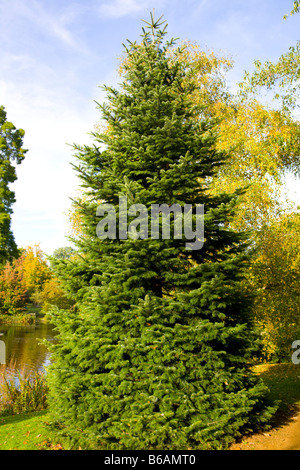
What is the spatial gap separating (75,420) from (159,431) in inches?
55.9

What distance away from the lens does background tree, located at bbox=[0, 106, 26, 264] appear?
88.9ft

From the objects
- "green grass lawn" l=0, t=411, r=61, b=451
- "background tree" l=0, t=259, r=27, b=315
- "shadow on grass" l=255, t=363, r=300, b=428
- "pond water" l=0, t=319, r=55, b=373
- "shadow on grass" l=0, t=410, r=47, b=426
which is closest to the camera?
"green grass lawn" l=0, t=411, r=61, b=451

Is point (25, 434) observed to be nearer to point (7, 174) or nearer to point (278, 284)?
point (278, 284)

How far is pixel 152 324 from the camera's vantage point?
5.62 m

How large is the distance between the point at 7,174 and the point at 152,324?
2611cm

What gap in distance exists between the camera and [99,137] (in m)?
7.11

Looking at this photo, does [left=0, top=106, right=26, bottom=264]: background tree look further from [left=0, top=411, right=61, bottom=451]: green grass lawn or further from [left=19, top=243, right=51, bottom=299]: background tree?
[left=0, top=411, right=61, bottom=451]: green grass lawn

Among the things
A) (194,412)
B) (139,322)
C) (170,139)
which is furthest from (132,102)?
(194,412)

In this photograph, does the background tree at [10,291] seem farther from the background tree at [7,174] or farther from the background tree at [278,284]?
the background tree at [278,284]

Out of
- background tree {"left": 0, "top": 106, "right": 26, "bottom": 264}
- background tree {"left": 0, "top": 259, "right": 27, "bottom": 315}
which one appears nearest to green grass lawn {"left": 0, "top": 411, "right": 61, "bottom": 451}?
background tree {"left": 0, "top": 106, "right": 26, "bottom": 264}

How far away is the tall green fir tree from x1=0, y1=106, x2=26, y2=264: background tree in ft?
73.2

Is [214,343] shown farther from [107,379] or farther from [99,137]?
[99,137]

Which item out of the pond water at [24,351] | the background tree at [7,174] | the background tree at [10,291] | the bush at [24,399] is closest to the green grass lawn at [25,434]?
the bush at [24,399]

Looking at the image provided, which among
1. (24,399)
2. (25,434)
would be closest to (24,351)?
(24,399)
